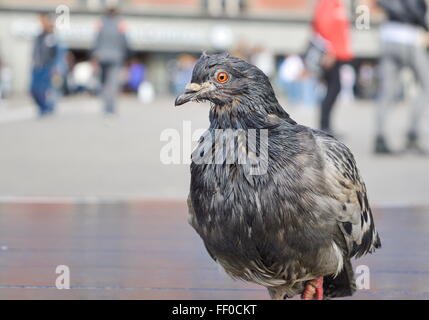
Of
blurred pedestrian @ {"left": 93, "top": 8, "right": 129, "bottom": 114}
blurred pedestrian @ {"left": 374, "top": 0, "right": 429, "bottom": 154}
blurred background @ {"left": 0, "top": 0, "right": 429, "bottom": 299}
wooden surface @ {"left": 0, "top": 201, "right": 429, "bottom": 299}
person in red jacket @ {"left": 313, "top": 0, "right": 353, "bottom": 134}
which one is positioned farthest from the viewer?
blurred pedestrian @ {"left": 93, "top": 8, "right": 129, "bottom": 114}

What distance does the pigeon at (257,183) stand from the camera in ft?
10.3

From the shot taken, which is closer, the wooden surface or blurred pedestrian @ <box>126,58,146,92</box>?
the wooden surface

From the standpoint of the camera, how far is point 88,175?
9.26 metres

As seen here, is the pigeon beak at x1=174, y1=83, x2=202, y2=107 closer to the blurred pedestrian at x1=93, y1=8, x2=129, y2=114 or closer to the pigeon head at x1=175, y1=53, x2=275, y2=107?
the pigeon head at x1=175, y1=53, x2=275, y2=107

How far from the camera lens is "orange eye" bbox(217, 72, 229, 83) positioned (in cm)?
314

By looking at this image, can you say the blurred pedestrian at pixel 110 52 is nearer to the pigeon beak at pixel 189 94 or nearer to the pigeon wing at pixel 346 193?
the pigeon wing at pixel 346 193

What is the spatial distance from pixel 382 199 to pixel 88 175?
10.2ft

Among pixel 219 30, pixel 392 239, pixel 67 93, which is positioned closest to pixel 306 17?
pixel 219 30

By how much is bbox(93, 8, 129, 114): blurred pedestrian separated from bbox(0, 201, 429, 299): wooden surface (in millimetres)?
8786

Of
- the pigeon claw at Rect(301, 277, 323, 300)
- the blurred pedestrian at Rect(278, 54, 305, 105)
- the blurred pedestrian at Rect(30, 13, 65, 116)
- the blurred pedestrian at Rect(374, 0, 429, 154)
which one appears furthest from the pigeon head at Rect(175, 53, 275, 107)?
the blurred pedestrian at Rect(278, 54, 305, 105)

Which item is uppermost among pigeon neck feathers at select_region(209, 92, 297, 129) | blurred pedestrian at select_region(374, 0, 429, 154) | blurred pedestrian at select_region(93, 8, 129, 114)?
blurred pedestrian at select_region(93, 8, 129, 114)

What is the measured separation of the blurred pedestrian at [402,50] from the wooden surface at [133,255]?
10.7 feet

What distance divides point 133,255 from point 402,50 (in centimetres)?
566

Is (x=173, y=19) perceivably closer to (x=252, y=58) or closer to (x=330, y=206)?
(x=252, y=58)
